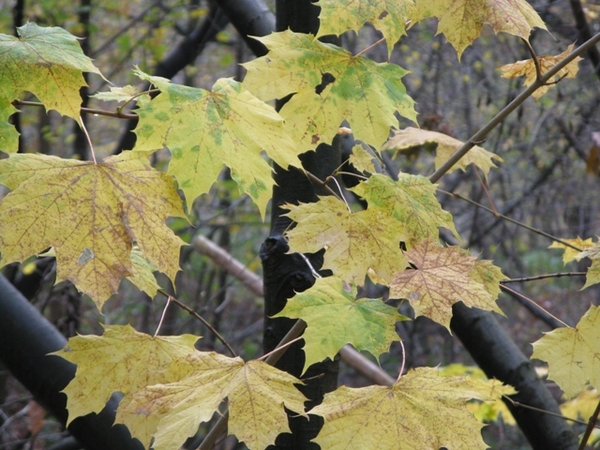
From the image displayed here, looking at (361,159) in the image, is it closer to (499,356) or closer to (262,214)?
(262,214)

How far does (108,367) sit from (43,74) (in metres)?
0.51

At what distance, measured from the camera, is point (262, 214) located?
0.99 metres

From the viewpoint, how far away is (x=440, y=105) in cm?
510

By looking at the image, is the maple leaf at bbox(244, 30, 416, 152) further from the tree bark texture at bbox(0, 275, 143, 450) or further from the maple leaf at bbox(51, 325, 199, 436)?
the tree bark texture at bbox(0, 275, 143, 450)

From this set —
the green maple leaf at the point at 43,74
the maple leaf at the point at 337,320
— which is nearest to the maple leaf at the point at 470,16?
the maple leaf at the point at 337,320

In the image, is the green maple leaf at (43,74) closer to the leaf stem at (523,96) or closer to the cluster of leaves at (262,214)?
the cluster of leaves at (262,214)

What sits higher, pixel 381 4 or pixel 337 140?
pixel 381 4

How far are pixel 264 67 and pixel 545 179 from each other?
3.32 meters

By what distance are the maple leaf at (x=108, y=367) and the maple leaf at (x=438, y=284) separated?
0.40m

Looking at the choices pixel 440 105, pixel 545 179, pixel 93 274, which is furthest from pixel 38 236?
pixel 440 105

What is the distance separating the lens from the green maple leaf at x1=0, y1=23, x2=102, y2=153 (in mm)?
980

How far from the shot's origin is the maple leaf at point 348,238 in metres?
1.07

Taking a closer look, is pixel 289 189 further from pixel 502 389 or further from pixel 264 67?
pixel 502 389

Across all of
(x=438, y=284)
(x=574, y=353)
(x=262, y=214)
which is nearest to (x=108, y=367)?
(x=262, y=214)
